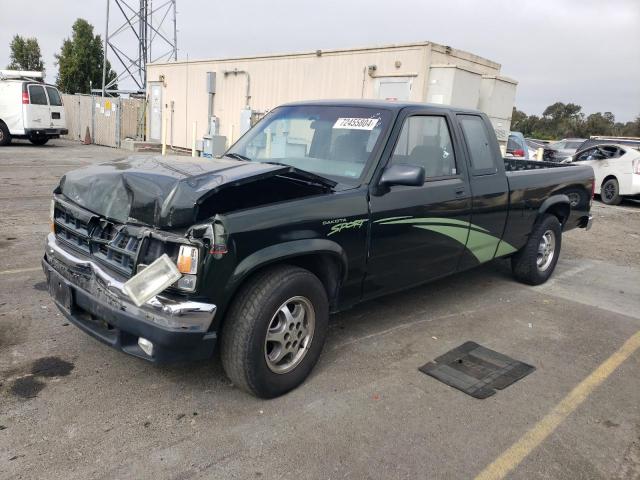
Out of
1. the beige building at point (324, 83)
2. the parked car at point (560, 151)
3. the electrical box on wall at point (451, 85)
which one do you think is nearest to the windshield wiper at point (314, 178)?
the electrical box on wall at point (451, 85)

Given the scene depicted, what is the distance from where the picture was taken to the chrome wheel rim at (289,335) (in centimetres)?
333

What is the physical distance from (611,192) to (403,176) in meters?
13.3

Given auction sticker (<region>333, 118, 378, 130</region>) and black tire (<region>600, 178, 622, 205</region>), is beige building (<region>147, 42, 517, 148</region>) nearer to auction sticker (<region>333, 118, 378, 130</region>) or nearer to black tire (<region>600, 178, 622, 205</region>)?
black tire (<region>600, 178, 622, 205</region>)

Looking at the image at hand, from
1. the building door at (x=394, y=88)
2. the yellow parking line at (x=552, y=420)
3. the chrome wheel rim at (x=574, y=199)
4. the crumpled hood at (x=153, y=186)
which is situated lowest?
the yellow parking line at (x=552, y=420)

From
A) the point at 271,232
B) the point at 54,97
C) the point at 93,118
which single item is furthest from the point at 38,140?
the point at 271,232

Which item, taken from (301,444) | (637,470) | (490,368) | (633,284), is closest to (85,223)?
(301,444)

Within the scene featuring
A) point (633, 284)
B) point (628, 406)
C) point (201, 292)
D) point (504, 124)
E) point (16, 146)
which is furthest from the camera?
point (16, 146)

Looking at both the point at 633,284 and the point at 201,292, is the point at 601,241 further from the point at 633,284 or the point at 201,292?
the point at 201,292

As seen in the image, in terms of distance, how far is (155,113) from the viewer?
2383 centimetres

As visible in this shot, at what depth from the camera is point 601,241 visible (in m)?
9.50

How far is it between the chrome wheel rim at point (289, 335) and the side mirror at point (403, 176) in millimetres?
1018

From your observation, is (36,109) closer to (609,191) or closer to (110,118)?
(110,118)

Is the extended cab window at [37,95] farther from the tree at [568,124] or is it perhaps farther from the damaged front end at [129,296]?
the tree at [568,124]

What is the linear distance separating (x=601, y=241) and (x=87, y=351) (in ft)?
28.6
